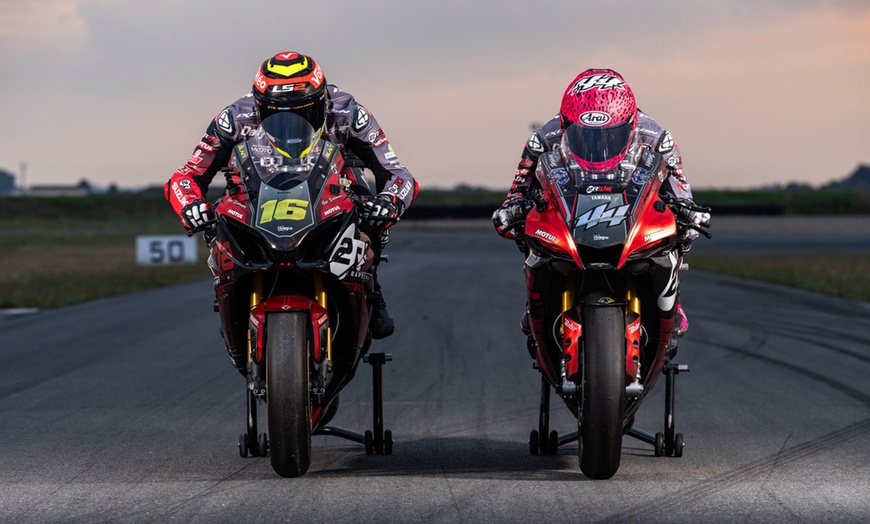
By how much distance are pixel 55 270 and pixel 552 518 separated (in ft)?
80.4

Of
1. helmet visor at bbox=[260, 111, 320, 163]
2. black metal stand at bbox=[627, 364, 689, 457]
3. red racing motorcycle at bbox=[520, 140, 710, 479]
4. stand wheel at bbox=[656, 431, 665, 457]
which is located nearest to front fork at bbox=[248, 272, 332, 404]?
helmet visor at bbox=[260, 111, 320, 163]

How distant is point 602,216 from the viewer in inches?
204

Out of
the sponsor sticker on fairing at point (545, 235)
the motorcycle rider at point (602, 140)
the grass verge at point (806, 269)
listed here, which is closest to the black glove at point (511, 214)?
the motorcycle rider at point (602, 140)

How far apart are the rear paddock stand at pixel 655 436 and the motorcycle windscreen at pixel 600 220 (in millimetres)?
1284

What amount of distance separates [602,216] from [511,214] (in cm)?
56

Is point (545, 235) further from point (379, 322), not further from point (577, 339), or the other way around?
point (379, 322)

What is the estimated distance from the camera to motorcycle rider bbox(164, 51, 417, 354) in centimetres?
564

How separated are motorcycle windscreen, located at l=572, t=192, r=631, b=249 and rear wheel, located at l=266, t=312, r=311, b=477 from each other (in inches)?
49.0

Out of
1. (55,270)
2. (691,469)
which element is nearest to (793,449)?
(691,469)

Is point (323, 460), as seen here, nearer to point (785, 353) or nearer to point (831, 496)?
point (831, 496)

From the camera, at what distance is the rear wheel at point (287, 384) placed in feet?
17.0

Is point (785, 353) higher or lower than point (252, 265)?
lower

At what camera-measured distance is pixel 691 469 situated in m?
5.85

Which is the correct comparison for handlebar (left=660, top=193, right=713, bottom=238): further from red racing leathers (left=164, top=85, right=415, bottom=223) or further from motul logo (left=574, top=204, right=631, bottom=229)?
red racing leathers (left=164, top=85, right=415, bottom=223)
